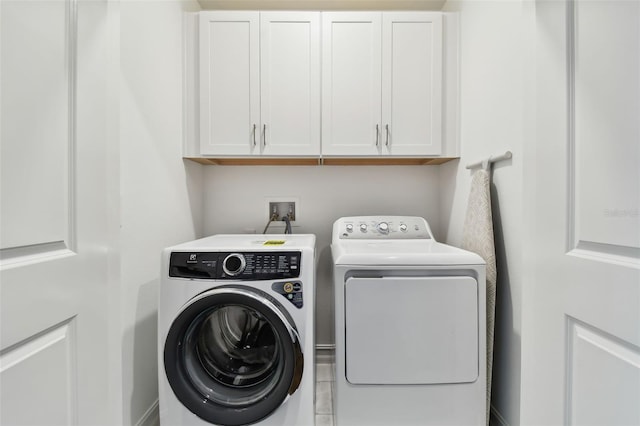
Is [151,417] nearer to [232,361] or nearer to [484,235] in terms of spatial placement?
[232,361]

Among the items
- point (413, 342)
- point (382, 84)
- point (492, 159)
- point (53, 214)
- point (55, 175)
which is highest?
point (382, 84)

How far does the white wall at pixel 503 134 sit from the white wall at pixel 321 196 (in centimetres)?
45

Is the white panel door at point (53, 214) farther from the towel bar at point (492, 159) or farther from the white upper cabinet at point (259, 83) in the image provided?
the towel bar at point (492, 159)

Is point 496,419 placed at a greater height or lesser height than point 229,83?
lesser

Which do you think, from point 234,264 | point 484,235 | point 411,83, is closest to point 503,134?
point 484,235

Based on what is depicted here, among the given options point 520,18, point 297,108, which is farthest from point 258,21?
point 520,18

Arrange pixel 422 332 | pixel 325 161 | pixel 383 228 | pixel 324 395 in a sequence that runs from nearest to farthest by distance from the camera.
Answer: pixel 422 332 → pixel 324 395 → pixel 383 228 → pixel 325 161

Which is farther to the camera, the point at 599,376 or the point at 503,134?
the point at 503,134

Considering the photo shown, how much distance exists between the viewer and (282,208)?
2031mm

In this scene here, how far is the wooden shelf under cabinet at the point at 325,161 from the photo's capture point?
6.01 feet

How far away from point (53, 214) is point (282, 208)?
1.34 meters

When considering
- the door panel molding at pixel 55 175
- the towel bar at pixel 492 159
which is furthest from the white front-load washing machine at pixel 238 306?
the towel bar at pixel 492 159

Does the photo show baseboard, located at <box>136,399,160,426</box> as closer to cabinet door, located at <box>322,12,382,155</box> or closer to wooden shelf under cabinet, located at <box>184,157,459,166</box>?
wooden shelf under cabinet, located at <box>184,157,459,166</box>

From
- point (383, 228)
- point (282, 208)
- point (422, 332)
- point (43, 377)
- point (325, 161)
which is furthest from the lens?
point (282, 208)
